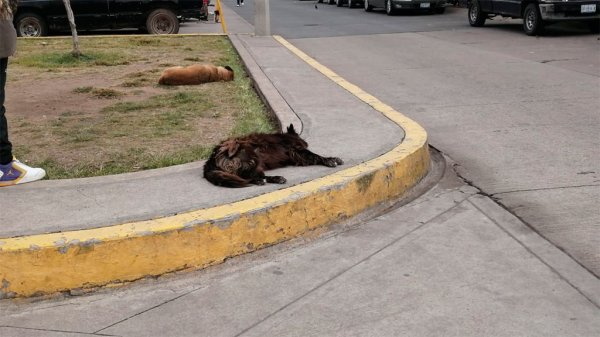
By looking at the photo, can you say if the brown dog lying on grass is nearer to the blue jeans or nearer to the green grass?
the green grass

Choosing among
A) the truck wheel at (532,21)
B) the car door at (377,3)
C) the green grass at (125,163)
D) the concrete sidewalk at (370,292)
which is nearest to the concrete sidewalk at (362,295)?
the concrete sidewalk at (370,292)

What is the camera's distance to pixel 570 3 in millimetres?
15195

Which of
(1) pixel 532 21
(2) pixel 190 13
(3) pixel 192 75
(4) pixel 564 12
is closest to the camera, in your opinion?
(3) pixel 192 75

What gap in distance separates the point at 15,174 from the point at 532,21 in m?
13.9

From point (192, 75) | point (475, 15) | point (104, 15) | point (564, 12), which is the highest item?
point (104, 15)

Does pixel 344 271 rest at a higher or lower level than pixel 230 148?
lower

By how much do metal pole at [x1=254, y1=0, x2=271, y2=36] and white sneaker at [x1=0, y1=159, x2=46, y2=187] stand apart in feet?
40.5

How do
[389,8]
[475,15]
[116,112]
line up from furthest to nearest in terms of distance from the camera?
[389,8]
[475,15]
[116,112]

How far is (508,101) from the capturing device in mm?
8539

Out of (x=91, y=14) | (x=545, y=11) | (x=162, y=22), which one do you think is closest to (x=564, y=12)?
(x=545, y=11)

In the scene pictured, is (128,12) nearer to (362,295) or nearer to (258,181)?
(258,181)

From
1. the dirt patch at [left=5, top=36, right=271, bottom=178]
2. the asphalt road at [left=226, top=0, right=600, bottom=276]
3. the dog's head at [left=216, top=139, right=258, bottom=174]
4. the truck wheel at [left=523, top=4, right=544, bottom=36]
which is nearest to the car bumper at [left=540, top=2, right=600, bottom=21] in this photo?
the truck wheel at [left=523, top=4, right=544, bottom=36]

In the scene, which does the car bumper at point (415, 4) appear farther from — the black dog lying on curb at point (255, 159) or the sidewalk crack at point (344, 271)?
the sidewalk crack at point (344, 271)

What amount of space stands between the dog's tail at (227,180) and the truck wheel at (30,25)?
46.9 feet
